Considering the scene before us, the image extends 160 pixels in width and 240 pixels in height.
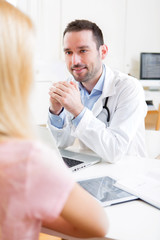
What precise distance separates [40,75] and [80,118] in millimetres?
2540

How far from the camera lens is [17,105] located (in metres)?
0.52

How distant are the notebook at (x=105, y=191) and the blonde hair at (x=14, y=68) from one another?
0.43m

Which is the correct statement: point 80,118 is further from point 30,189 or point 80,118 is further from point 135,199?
point 30,189

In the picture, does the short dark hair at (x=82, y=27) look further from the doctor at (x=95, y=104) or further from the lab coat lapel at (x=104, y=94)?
the lab coat lapel at (x=104, y=94)

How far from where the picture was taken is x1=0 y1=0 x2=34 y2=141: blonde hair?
1.63ft

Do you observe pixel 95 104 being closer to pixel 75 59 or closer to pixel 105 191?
pixel 75 59

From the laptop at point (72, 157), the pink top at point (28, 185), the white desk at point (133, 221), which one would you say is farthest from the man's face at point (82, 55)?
the pink top at point (28, 185)

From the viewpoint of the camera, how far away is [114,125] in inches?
55.3

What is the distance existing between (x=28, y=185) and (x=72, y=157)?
82cm

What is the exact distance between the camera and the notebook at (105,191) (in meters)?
0.86

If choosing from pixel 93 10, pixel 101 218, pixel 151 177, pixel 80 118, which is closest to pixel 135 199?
pixel 151 177

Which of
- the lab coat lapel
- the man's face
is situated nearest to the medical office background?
the man's face

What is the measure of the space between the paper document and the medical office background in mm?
2275

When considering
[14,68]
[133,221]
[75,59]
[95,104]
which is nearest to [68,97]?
[95,104]
